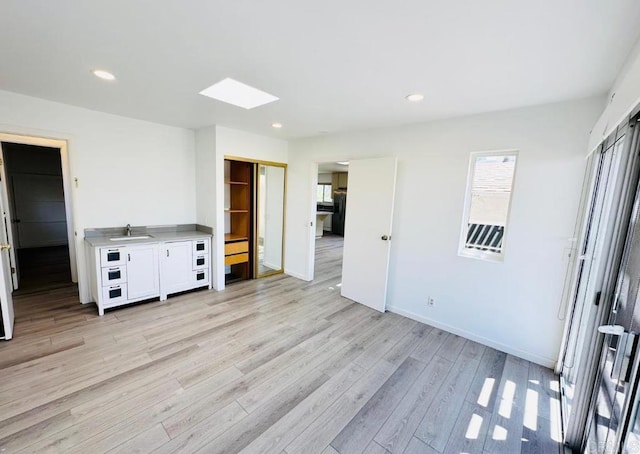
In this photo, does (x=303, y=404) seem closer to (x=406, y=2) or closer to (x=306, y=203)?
(x=406, y=2)

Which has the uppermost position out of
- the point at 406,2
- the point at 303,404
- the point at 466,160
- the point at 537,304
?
the point at 406,2

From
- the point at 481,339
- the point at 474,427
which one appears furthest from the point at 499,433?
the point at 481,339

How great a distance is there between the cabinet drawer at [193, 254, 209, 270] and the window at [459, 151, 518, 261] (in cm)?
349

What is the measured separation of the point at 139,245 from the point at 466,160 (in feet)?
13.2

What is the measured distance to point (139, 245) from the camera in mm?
3365

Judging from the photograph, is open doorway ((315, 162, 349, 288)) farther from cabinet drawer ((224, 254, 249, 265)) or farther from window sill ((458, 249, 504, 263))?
window sill ((458, 249, 504, 263))

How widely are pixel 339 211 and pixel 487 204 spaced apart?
22.5 feet

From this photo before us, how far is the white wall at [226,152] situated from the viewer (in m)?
3.81

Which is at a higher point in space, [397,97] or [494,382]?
[397,97]

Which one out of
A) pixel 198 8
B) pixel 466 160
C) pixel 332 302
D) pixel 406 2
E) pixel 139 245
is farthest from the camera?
pixel 332 302

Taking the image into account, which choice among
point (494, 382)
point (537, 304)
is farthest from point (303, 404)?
point (537, 304)

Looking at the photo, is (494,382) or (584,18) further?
(494,382)

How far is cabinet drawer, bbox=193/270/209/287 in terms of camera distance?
12.9 ft

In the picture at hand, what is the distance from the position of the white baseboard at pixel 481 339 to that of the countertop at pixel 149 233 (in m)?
3.03
